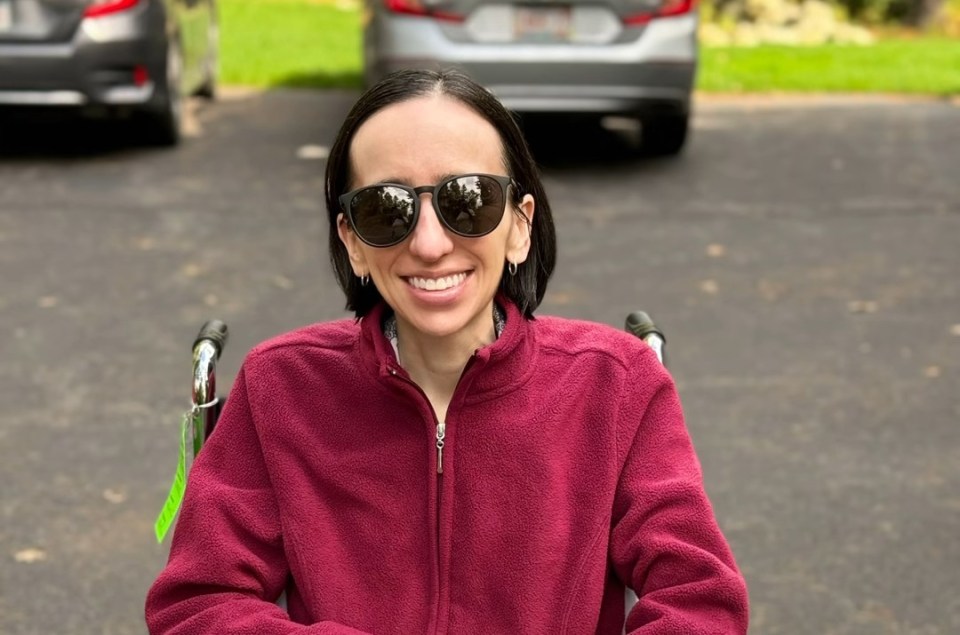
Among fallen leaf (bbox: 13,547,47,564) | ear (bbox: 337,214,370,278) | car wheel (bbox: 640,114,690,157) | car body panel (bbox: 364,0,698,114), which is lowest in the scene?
car wheel (bbox: 640,114,690,157)

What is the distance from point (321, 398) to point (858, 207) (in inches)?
261

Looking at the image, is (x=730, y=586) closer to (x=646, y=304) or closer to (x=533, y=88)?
(x=646, y=304)

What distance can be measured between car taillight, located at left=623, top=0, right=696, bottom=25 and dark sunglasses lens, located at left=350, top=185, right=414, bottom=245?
21.7ft

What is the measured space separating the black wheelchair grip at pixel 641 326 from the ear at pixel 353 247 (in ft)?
2.22

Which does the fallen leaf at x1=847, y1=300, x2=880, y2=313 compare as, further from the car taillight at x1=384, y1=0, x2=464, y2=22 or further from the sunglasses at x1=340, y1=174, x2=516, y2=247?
the sunglasses at x1=340, y1=174, x2=516, y2=247

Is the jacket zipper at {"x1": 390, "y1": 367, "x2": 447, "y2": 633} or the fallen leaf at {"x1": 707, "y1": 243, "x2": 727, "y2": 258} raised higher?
the jacket zipper at {"x1": 390, "y1": 367, "x2": 447, "y2": 633}

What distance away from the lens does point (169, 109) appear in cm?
972

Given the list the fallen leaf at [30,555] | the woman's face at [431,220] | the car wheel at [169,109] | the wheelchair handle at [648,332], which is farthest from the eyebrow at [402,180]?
the car wheel at [169,109]

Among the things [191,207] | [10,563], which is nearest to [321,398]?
[10,563]

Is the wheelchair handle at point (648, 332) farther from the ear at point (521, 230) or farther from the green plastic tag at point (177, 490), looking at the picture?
the green plastic tag at point (177, 490)

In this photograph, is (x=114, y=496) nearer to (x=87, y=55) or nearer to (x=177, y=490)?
(x=177, y=490)

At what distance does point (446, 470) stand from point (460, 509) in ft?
0.21

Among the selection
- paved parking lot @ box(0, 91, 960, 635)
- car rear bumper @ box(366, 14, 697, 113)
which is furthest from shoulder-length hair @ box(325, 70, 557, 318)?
car rear bumper @ box(366, 14, 697, 113)

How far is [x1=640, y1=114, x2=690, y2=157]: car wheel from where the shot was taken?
385 inches
